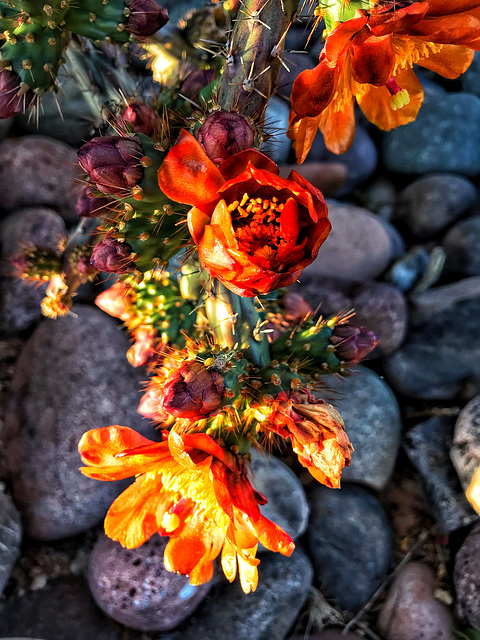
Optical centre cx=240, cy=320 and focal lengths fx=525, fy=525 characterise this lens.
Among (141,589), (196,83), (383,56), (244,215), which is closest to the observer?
(383,56)

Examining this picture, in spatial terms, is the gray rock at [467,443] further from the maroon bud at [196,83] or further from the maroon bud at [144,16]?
the maroon bud at [144,16]

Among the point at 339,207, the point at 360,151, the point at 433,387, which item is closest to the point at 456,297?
the point at 433,387

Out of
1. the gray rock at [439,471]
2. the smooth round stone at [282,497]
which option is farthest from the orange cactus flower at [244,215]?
the gray rock at [439,471]

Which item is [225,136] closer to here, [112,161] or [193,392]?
[112,161]

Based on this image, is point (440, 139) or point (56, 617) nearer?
point (56, 617)

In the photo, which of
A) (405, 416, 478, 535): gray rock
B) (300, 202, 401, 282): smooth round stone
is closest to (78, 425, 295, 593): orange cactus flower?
(405, 416, 478, 535): gray rock

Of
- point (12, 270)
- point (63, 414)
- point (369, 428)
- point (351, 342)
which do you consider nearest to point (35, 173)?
point (12, 270)
